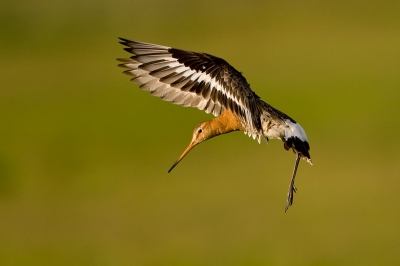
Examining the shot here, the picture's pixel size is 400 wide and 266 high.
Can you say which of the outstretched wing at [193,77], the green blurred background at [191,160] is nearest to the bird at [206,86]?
the outstretched wing at [193,77]

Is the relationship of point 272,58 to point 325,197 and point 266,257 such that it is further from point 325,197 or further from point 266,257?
point 266,257

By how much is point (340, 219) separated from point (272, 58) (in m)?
9.84

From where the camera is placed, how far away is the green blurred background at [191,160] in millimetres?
12078

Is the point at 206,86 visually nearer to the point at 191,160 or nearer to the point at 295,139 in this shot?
the point at 295,139

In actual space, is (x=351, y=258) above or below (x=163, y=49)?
below

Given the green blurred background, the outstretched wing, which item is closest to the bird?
the outstretched wing

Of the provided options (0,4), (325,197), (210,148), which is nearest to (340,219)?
(325,197)

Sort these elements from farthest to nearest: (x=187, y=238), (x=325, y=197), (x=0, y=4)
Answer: (x=0, y=4), (x=325, y=197), (x=187, y=238)

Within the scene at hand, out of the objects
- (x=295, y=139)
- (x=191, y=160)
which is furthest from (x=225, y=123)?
(x=191, y=160)

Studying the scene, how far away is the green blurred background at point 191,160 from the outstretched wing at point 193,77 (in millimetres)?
4357

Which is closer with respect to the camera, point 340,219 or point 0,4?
point 340,219

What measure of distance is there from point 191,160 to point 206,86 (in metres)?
9.14

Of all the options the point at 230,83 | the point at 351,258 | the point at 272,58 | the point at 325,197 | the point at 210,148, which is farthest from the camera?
the point at 272,58

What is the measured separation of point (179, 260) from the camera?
11.7 meters
